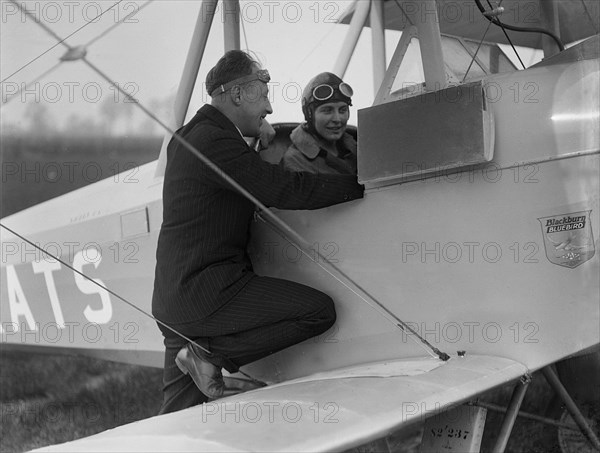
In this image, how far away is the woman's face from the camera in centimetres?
315

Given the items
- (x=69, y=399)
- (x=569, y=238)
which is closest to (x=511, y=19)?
(x=569, y=238)

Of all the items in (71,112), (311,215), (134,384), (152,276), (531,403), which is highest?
(71,112)

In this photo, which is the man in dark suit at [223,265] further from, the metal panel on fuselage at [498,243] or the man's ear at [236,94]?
the metal panel on fuselage at [498,243]

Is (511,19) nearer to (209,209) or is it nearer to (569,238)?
(569,238)

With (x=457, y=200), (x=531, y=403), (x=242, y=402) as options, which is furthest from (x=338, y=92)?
(x=531, y=403)

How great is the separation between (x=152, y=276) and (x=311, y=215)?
1.16 metres

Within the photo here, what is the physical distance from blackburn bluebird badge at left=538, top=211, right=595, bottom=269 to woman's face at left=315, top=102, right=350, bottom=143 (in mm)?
905

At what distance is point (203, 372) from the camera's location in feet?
9.75

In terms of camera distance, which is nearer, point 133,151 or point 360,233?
point 360,233

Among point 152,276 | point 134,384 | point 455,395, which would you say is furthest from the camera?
point 134,384

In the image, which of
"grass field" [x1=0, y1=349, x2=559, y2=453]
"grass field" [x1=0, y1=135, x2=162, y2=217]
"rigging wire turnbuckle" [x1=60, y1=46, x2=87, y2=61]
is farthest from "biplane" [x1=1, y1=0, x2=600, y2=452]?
"grass field" [x1=0, y1=135, x2=162, y2=217]

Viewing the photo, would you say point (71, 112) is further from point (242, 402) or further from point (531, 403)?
point (242, 402)

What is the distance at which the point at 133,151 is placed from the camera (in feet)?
44.4

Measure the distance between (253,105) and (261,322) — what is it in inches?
31.6
